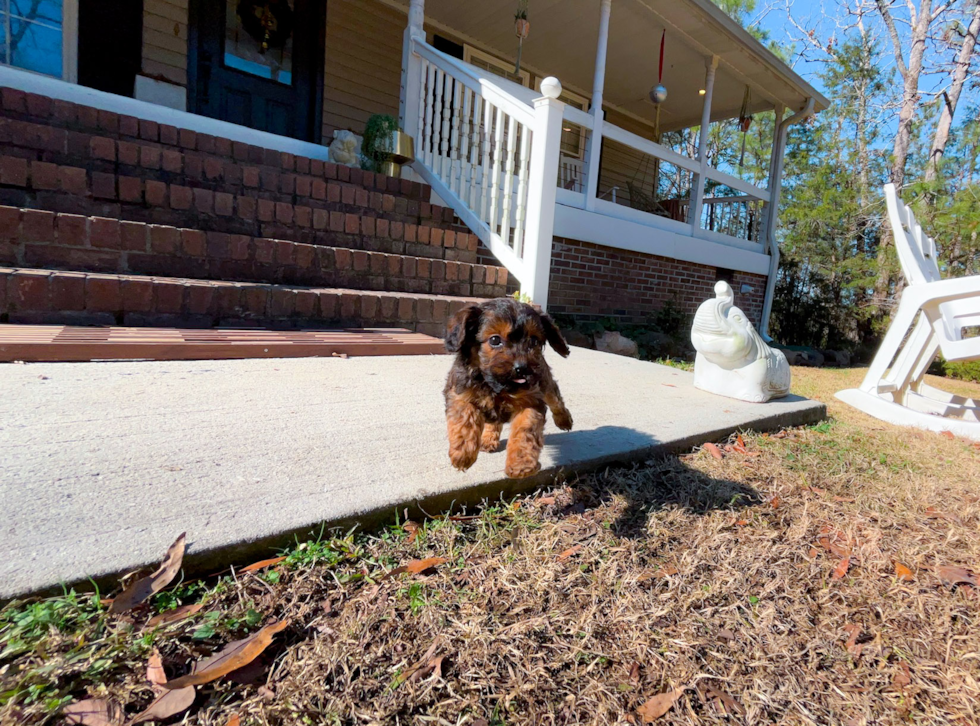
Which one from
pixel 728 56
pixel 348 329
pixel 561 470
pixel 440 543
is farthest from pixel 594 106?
pixel 440 543

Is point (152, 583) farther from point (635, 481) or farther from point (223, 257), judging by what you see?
point (223, 257)

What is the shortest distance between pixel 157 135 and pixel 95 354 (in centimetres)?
284

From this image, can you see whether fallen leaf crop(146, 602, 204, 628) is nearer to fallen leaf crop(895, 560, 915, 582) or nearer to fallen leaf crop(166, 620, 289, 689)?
fallen leaf crop(166, 620, 289, 689)

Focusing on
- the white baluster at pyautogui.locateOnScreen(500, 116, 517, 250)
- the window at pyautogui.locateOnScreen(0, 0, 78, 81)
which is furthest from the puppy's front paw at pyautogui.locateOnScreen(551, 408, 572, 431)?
the window at pyautogui.locateOnScreen(0, 0, 78, 81)

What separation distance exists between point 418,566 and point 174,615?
2.01ft

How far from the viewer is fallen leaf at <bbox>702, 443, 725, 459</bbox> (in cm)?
276

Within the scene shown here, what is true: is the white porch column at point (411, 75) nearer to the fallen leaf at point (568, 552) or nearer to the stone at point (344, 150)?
the stone at point (344, 150)

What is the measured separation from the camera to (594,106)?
24.1 feet

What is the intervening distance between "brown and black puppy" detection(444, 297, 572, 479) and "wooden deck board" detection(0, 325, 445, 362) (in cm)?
184

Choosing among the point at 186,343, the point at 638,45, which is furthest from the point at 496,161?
the point at 638,45

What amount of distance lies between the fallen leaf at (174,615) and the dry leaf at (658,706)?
1.04 meters

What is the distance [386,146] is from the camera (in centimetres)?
611

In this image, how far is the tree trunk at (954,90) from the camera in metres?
14.4

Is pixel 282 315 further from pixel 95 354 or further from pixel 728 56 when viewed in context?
pixel 728 56
